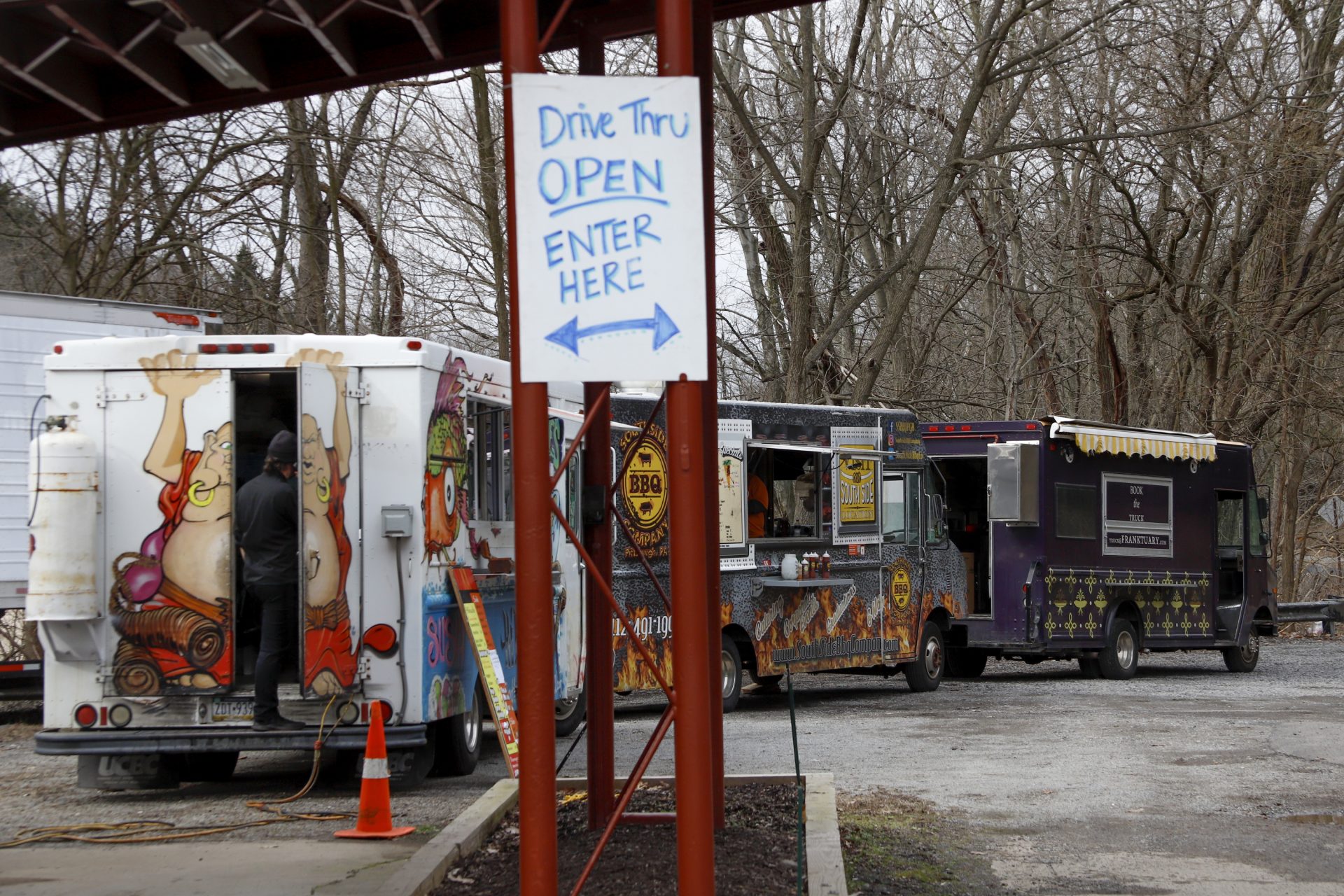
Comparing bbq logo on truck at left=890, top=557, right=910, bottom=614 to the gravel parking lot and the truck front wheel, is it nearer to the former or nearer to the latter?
the gravel parking lot

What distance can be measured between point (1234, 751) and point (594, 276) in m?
9.19

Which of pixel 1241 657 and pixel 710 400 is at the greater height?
pixel 710 400

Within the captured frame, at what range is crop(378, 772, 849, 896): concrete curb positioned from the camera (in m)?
6.29

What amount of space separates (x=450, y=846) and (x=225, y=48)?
148 inches

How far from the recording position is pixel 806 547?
15484 mm

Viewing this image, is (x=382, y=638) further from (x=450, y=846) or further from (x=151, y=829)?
(x=450, y=846)

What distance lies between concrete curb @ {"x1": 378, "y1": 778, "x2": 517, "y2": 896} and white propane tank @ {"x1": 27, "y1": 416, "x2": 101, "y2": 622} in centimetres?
321

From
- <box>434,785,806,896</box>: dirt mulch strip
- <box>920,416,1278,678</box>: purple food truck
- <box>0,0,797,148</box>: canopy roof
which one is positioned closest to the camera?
<box>434,785,806,896</box>: dirt mulch strip

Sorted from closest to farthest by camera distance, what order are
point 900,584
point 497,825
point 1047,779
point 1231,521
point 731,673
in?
1. point 497,825
2. point 1047,779
3. point 731,673
4. point 900,584
5. point 1231,521

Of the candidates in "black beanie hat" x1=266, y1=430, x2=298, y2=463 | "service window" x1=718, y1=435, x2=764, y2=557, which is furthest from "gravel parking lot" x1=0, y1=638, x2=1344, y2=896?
"black beanie hat" x1=266, y1=430, x2=298, y2=463

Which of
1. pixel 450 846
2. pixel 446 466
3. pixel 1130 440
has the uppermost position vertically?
pixel 1130 440

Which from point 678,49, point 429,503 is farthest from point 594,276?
point 429,503

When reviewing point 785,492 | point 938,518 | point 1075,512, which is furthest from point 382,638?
point 1075,512

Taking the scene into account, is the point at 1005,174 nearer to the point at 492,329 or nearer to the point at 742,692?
the point at 492,329
